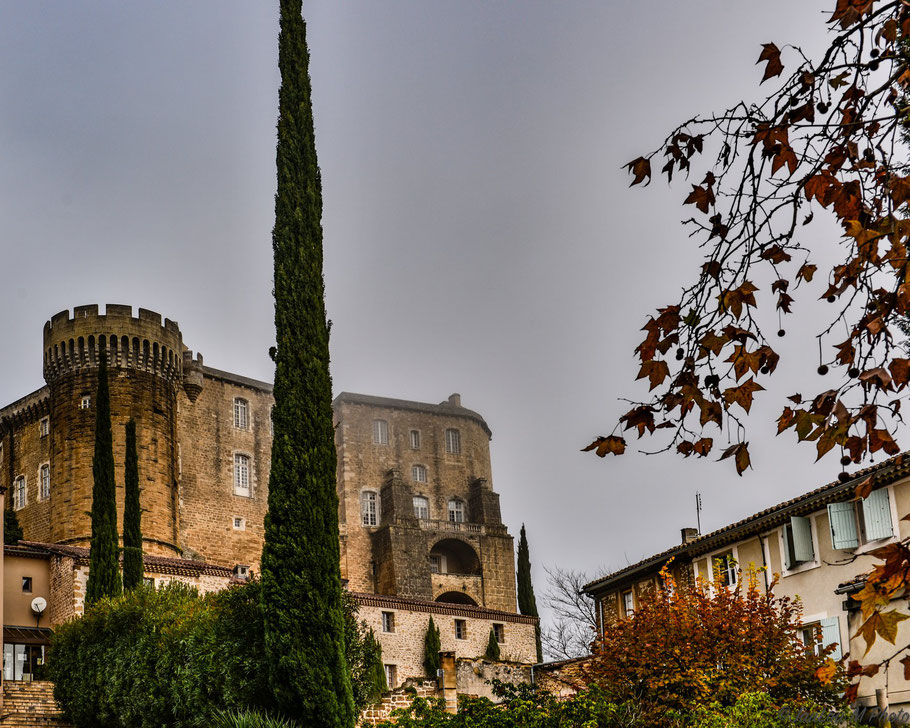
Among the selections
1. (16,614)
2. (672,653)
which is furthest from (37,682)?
Answer: (672,653)

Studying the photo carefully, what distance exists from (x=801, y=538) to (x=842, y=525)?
1.53 m

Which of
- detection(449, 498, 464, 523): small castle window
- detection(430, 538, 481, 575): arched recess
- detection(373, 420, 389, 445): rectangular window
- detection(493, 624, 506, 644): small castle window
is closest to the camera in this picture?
detection(493, 624, 506, 644): small castle window

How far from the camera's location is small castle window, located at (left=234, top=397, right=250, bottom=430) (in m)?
57.9

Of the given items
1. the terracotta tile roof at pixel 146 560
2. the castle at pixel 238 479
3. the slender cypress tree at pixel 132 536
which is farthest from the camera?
the castle at pixel 238 479

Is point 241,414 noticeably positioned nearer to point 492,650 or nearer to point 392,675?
point 392,675

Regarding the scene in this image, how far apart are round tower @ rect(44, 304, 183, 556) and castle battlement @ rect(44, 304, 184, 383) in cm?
5

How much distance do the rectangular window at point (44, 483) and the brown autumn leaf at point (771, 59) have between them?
5032 cm

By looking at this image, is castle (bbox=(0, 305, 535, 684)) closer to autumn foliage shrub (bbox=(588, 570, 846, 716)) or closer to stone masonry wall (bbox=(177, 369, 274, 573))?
stone masonry wall (bbox=(177, 369, 274, 573))

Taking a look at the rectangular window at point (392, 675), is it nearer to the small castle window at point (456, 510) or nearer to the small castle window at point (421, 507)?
the small castle window at point (421, 507)

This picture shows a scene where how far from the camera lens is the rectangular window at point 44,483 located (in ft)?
166

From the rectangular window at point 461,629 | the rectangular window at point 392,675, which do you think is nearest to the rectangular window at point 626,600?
the rectangular window at point 392,675

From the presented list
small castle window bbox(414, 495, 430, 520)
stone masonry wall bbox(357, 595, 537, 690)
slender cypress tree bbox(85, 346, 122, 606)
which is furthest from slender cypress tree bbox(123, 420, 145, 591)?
small castle window bbox(414, 495, 430, 520)

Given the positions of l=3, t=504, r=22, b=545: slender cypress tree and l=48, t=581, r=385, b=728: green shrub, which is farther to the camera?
l=3, t=504, r=22, b=545: slender cypress tree

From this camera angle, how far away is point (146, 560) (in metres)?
40.2
